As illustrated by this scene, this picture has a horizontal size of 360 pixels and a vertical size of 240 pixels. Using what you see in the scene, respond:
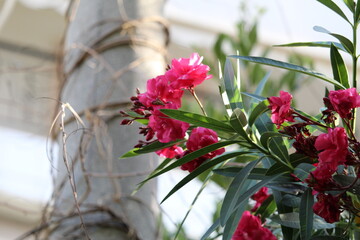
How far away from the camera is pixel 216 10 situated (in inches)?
181

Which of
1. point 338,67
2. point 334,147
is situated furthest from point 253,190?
point 338,67

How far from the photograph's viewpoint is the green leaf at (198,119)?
0.82 metres

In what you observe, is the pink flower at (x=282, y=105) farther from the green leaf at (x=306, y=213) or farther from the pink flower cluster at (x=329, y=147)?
the green leaf at (x=306, y=213)

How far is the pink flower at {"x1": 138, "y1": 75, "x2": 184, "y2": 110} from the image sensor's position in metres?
0.87

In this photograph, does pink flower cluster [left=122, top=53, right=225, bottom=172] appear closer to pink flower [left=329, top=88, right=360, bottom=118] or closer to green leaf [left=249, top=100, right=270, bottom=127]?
green leaf [left=249, top=100, right=270, bottom=127]

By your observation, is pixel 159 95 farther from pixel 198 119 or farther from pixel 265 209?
pixel 265 209

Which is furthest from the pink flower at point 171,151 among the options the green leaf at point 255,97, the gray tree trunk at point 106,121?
the gray tree trunk at point 106,121

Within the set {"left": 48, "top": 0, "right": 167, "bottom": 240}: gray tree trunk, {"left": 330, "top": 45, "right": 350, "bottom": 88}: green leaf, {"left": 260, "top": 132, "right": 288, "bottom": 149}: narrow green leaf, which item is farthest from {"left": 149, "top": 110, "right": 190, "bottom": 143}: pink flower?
{"left": 48, "top": 0, "right": 167, "bottom": 240}: gray tree trunk

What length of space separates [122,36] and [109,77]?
143mm

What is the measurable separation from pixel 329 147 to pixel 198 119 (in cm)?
17

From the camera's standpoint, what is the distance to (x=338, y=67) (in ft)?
3.10

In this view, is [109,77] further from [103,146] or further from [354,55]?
[354,55]

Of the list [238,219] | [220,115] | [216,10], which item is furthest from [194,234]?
[238,219]

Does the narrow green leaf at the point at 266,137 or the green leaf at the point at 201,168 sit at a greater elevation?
the narrow green leaf at the point at 266,137
